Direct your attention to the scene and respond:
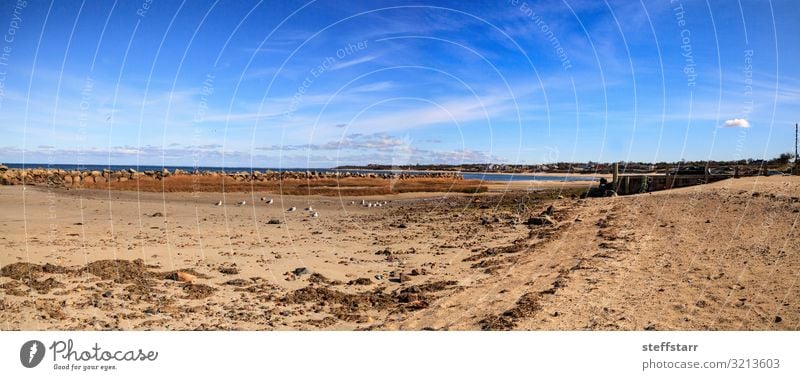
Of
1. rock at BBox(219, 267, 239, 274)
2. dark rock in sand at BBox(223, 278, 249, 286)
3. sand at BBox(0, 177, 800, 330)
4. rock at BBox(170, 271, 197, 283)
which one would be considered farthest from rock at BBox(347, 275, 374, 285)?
rock at BBox(170, 271, 197, 283)

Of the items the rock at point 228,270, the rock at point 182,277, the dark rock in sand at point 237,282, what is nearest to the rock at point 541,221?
the rock at point 228,270

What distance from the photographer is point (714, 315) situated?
829 centimetres

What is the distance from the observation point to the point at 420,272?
13086 millimetres

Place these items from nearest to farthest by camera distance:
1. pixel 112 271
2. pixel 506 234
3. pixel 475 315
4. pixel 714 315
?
1. pixel 714 315
2. pixel 475 315
3. pixel 112 271
4. pixel 506 234

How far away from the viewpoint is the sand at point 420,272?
865 centimetres

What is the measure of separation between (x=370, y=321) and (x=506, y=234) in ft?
36.0

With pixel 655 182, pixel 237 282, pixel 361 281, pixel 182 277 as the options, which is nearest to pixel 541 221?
pixel 361 281

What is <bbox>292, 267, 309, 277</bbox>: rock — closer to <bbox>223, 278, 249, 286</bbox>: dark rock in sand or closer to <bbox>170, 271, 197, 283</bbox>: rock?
<bbox>223, 278, 249, 286</bbox>: dark rock in sand

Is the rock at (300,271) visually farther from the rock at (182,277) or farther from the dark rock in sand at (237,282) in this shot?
the rock at (182,277)

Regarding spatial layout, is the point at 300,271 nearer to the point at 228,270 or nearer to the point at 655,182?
the point at 228,270

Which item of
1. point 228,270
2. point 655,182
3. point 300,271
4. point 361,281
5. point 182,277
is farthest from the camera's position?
point 655,182

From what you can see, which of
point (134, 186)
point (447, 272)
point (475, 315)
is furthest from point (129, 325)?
point (134, 186)

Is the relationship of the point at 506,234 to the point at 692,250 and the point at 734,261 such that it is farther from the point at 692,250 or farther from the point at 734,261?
the point at 734,261

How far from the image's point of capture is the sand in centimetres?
865
